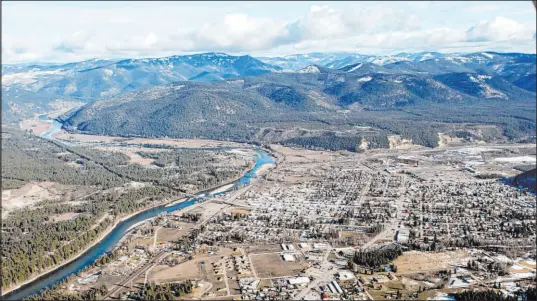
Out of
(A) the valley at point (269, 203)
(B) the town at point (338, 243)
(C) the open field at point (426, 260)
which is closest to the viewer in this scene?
(B) the town at point (338, 243)

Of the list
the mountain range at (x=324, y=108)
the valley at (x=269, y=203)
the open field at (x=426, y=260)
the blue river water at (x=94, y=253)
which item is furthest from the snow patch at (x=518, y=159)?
the open field at (x=426, y=260)

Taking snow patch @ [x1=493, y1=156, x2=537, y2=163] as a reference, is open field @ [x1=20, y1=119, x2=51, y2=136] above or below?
above

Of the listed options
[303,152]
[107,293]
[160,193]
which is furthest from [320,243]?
[303,152]

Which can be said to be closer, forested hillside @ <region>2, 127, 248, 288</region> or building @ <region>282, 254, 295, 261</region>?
building @ <region>282, 254, 295, 261</region>

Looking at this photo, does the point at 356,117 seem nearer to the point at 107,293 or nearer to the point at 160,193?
the point at 160,193

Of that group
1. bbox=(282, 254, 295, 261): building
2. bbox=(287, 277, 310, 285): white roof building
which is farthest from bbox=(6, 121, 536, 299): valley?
bbox=(282, 254, 295, 261): building

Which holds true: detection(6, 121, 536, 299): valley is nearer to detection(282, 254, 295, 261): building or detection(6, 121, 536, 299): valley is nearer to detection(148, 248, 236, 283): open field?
detection(148, 248, 236, 283): open field

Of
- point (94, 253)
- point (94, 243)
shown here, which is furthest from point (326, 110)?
point (94, 253)

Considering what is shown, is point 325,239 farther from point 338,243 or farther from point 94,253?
point 94,253

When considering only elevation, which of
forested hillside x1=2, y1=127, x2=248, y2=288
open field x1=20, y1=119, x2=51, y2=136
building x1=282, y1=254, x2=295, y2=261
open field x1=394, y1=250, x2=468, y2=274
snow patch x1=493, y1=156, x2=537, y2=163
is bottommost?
snow patch x1=493, y1=156, x2=537, y2=163

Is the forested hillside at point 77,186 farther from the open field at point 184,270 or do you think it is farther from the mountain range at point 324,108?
the mountain range at point 324,108

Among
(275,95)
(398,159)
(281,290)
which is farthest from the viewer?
(275,95)
